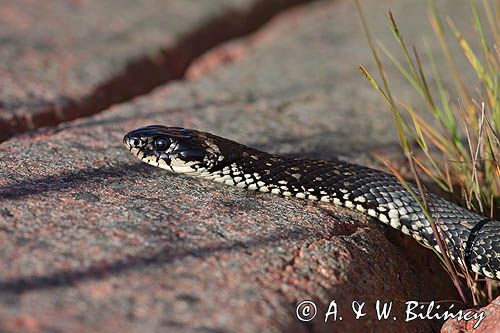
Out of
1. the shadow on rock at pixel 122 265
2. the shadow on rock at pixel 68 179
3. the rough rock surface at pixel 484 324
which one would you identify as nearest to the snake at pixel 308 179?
the shadow on rock at pixel 68 179

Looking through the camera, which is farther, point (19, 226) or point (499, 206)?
point (499, 206)

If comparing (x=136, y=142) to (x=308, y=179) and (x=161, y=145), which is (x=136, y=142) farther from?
(x=308, y=179)

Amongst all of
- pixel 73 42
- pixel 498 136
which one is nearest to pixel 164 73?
pixel 73 42

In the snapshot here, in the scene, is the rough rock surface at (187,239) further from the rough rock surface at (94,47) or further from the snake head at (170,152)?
the rough rock surface at (94,47)

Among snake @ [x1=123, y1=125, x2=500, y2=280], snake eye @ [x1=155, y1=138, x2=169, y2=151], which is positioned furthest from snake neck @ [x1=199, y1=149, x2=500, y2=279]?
snake eye @ [x1=155, y1=138, x2=169, y2=151]

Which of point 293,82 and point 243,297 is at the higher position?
point 293,82

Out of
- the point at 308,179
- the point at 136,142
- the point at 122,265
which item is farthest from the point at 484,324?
the point at 136,142

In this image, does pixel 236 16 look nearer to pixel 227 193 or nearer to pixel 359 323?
pixel 227 193
